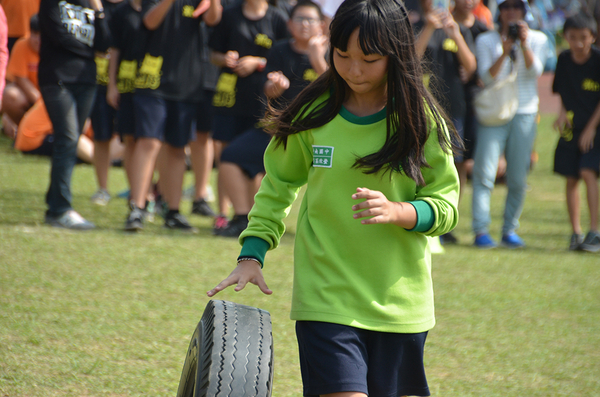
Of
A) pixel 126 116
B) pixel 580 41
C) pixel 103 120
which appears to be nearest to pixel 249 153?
pixel 126 116

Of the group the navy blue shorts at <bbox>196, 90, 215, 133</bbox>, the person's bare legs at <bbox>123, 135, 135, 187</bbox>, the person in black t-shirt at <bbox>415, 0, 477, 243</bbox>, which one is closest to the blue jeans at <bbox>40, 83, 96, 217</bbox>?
the person's bare legs at <bbox>123, 135, 135, 187</bbox>

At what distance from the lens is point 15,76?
8.96 meters

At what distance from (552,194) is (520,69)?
327 centimetres

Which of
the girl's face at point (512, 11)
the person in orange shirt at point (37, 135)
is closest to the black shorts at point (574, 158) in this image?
the girl's face at point (512, 11)

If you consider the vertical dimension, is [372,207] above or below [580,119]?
below

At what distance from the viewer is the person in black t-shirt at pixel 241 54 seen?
6.22m

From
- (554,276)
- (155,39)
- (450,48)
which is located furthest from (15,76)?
(554,276)

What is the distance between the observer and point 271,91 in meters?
5.53

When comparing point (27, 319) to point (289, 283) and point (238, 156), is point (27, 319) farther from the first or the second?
point (238, 156)

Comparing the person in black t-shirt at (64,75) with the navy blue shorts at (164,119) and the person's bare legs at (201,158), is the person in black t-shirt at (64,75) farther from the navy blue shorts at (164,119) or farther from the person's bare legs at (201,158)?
the person's bare legs at (201,158)

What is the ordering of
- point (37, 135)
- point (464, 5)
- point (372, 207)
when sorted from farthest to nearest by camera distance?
point (37, 135) → point (464, 5) → point (372, 207)

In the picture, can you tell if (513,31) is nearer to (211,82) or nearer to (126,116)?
(211,82)

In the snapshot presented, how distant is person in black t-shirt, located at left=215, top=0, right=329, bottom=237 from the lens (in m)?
5.69

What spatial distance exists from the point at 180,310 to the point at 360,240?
2.10 meters
